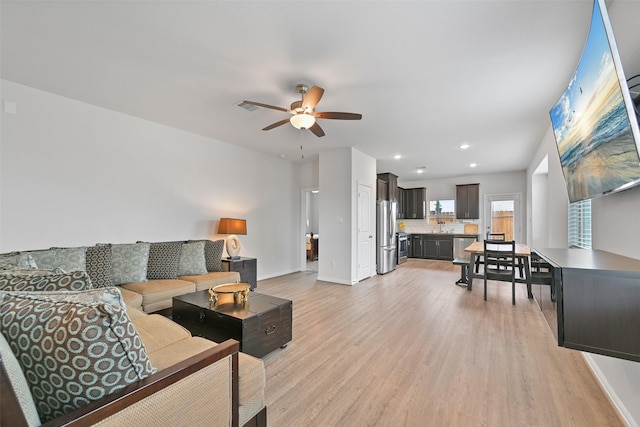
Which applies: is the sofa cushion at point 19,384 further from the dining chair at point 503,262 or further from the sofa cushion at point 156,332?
the dining chair at point 503,262

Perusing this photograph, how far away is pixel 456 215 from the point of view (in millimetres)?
8320

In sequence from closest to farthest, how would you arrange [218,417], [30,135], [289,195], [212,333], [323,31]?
[218,417]
[323,31]
[212,333]
[30,135]
[289,195]

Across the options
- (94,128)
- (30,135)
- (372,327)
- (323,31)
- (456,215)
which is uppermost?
(323,31)

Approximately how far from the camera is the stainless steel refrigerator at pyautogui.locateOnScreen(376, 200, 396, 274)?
616 centimetres

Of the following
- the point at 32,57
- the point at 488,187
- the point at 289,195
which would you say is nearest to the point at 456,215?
the point at 488,187

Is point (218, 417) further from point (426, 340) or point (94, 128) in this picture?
point (94, 128)

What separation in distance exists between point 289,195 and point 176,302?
405 cm

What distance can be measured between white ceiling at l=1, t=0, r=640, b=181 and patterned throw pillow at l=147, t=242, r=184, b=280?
183cm

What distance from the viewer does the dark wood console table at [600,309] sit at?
113 cm

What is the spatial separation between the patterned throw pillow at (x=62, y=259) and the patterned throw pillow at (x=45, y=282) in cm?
164

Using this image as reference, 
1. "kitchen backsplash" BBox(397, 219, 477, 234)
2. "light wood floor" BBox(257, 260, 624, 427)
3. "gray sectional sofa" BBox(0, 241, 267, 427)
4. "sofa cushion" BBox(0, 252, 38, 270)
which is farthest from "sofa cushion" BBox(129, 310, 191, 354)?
"kitchen backsplash" BBox(397, 219, 477, 234)

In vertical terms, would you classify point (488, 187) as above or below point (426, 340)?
above

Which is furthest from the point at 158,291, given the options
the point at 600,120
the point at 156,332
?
the point at 600,120

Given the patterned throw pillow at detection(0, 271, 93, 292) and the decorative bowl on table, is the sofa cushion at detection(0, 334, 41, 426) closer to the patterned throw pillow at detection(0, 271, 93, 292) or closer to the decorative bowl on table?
the patterned throw pillow at detection(0, 271, 93, 292)
